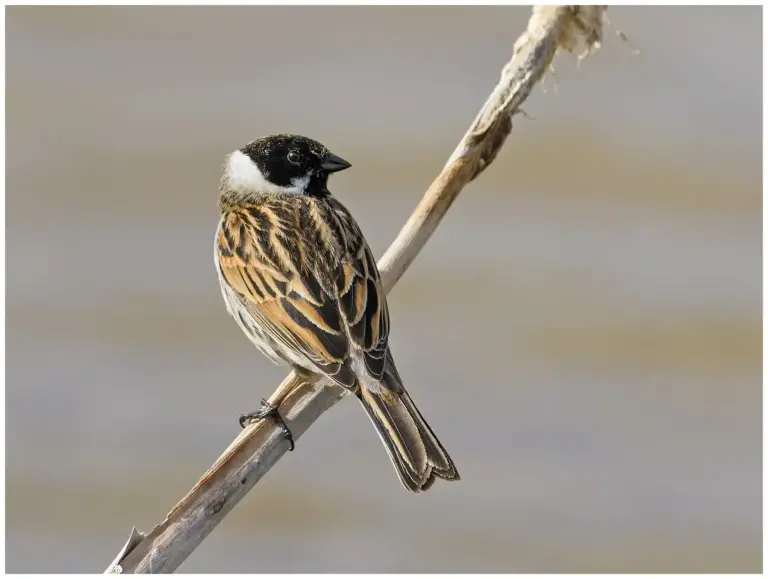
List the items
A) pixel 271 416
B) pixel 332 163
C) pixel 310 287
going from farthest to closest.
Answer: pixel 332 163, pixel 310 287, pixel 271 416

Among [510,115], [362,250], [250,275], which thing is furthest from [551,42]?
[250,275]

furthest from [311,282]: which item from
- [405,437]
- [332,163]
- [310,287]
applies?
[405,437]

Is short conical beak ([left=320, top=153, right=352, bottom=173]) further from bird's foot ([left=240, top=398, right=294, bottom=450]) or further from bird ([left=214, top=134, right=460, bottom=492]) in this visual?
bird's foot ([left=240, top=398, right=294, bottom=450])

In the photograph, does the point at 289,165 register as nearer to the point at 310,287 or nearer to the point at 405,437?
the point at 310,287

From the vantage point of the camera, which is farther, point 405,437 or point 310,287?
point 310,287

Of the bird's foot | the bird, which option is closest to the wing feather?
the bird

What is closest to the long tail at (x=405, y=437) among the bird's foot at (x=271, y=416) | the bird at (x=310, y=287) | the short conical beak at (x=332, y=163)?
the bird at (x=310, y=287)

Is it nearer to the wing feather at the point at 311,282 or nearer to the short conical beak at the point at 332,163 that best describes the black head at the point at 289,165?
the short conical beak at the point at 332,163

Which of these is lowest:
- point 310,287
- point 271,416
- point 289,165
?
point 271,416
